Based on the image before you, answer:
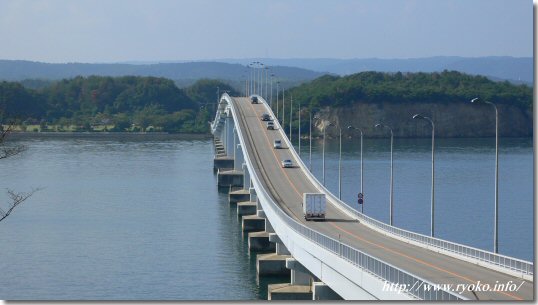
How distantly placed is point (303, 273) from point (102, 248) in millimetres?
18965

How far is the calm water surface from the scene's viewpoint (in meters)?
48.4

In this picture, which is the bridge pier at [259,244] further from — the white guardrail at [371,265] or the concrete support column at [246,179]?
the concrete support column at [246,179]

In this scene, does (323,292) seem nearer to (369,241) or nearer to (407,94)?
(369,241)

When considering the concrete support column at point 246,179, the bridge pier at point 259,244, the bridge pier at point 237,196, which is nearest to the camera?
the bridge pier at point 259,244

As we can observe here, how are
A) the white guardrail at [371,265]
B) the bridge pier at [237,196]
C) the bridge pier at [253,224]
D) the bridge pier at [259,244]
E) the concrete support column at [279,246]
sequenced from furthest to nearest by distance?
the bridge pier at [237,196], the bridge pier at [253,224], the bridge pier at [259,244], the concrete support column at [279,246], the white guardrail at [371,265]

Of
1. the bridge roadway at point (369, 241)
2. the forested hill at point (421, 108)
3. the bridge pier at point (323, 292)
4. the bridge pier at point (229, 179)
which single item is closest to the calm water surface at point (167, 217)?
the bridge pier at point (229, 179)

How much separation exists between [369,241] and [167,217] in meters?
35.5

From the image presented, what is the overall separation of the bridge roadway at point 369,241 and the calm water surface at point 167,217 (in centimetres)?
378

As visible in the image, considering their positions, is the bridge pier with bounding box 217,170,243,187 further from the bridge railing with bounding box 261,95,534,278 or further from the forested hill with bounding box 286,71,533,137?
the forested hill with bounding box 286,71,533,137

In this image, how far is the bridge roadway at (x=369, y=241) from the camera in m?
28.0

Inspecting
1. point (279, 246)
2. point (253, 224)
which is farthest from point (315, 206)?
point (253, 224)

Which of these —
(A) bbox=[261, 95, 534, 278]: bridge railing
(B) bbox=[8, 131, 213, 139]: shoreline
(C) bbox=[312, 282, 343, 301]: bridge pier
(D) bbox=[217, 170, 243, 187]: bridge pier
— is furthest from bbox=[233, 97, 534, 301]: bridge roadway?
(B) bbox=[8, 131, 213, 139]: shoreline

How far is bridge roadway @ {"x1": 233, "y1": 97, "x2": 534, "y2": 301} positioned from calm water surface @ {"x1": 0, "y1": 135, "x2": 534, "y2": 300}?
3.78m

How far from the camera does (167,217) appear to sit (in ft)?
240
